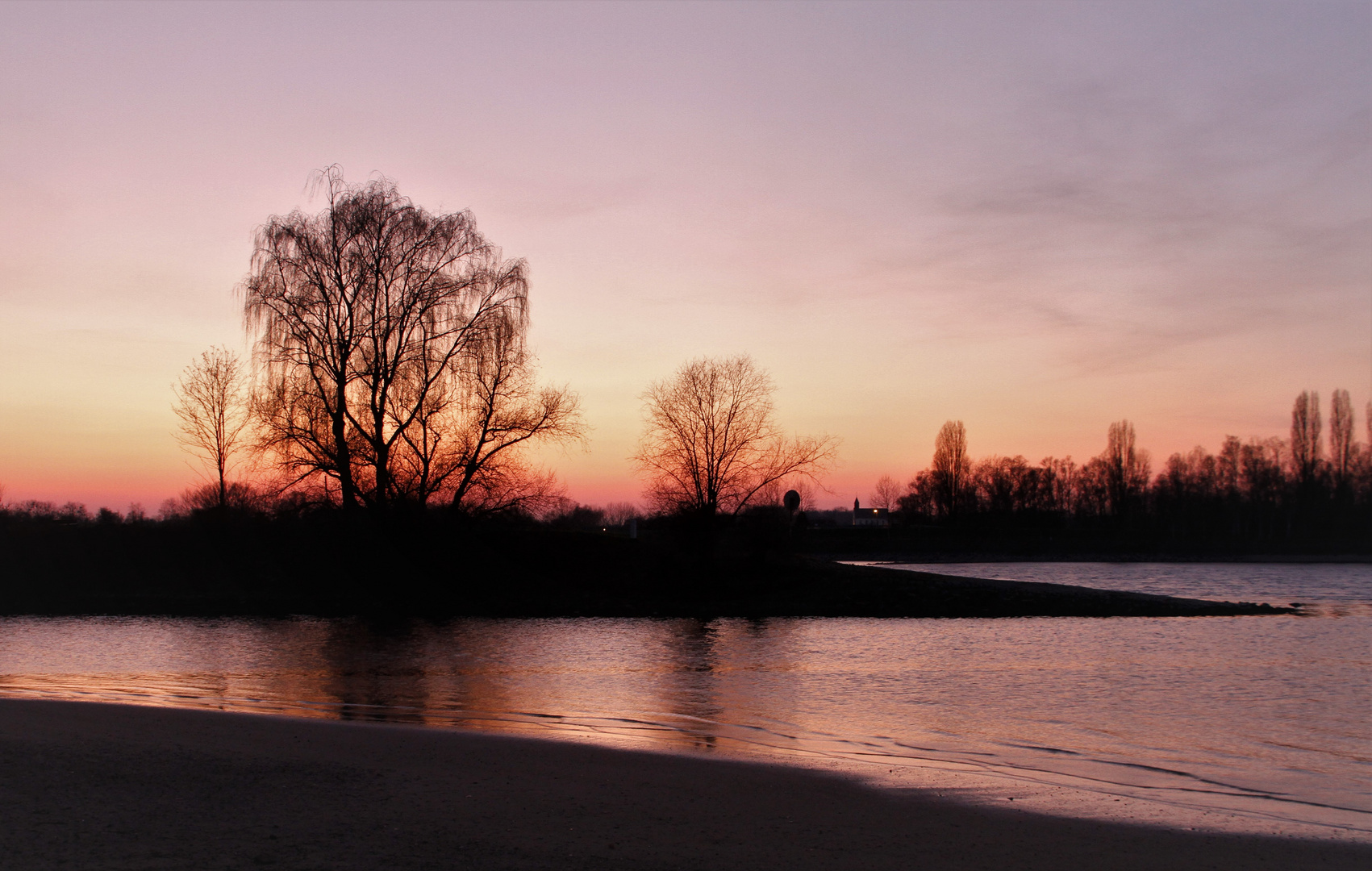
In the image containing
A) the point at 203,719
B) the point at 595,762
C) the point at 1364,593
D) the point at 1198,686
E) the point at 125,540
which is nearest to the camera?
the point at 595,762

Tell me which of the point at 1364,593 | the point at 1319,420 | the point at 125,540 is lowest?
the point at 1364,593

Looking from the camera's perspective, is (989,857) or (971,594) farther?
(971,594)

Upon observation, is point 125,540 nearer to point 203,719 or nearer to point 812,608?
point 812,608

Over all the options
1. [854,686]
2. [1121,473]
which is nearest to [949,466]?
[1121,473]

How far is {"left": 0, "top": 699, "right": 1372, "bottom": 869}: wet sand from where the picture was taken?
7125 millimetres

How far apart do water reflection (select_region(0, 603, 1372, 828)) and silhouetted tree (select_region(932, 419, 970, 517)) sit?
92.0m

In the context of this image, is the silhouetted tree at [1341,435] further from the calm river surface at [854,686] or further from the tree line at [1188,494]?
the calm river surface at [854,686]

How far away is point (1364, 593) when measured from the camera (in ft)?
153

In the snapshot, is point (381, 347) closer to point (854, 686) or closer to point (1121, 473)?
point (854, 686)

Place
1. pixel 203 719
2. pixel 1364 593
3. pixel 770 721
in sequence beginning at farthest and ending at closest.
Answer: pixel 1364 593
pixel 770 721
pixel 203 719

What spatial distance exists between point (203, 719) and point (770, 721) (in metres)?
7.83

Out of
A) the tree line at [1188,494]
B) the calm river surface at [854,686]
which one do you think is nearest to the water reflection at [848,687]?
the calm river surface at [854,686]

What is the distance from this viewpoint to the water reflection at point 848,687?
11.5 meters

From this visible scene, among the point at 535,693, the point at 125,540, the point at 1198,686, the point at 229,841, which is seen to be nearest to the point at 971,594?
the point at 1198,686
